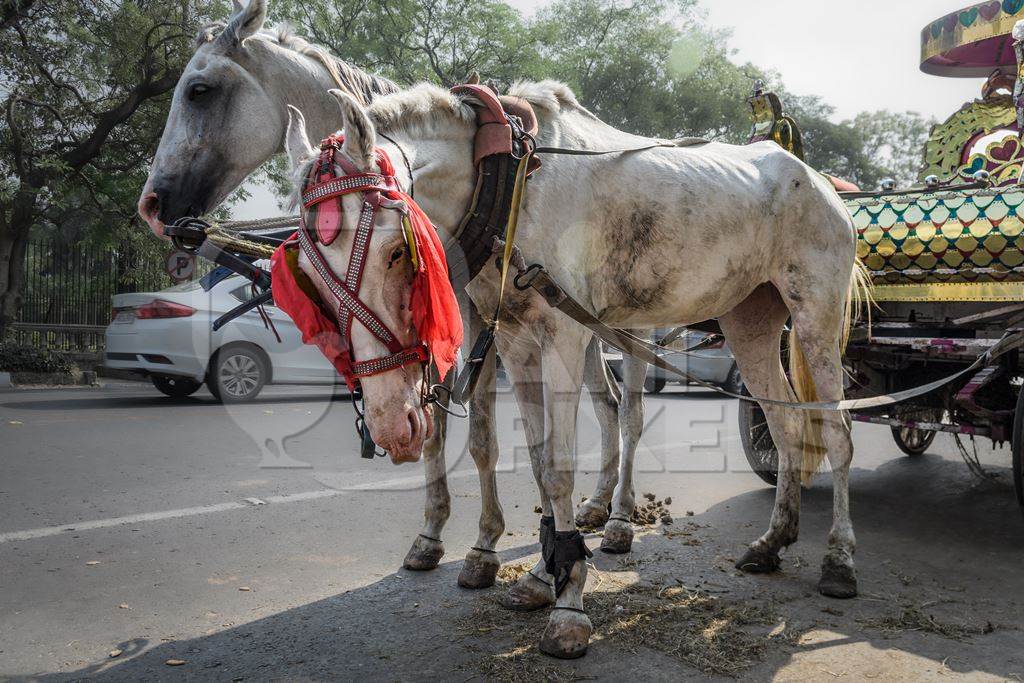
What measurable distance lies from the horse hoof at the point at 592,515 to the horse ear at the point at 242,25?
3.09 meters

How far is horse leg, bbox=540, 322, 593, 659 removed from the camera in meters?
2.97

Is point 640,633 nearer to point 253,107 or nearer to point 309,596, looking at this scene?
point 309,596

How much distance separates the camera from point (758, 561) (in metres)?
3.83

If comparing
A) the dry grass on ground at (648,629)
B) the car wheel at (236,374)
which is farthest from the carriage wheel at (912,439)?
the car wheel at (236,374)

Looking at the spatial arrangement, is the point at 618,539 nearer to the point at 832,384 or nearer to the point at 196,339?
the point at 832,384

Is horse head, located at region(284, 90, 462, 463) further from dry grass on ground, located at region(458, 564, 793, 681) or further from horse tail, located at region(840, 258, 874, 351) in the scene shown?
horse tail, located at region(840, 258, 874, 351)

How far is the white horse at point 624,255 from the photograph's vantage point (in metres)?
2.88

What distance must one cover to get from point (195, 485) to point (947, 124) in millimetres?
6229

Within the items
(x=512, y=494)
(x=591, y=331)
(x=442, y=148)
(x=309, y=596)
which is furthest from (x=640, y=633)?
(x=512, y=494)

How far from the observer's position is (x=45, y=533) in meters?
4.11

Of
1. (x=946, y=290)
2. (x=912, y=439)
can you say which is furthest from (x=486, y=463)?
(x=912, y=439)

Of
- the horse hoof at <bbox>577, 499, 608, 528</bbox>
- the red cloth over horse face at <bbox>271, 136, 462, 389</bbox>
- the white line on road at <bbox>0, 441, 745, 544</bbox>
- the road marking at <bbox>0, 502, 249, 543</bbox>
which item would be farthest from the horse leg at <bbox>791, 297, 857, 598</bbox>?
the road marking at <bbox>0, 502, 249, 543</bbox>

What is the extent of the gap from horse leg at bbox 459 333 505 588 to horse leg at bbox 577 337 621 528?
975 mm

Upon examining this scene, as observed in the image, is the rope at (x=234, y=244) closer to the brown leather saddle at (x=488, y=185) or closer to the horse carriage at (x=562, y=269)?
the horse carriage at (x=562, y=269)
